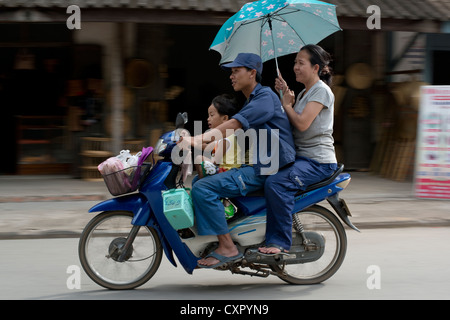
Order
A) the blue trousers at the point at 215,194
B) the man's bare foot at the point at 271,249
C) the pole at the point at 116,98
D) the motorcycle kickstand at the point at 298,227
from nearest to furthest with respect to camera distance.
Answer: the blue trousers at the point at 215,194 → the man's bare foot at the point at 271,249 → the motorcycle kickstand at the point at 298,227 → the pole at the point at 116,98

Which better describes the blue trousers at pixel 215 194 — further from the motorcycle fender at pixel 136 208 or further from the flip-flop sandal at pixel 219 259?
the motorcycle fender at pixel 136 208

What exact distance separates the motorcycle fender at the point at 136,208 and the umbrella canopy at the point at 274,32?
54.3 inches

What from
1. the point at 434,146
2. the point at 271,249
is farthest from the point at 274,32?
the point at 434,146

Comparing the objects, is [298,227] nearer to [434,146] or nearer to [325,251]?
[325,251]

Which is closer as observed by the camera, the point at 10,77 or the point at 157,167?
the point at 157,167

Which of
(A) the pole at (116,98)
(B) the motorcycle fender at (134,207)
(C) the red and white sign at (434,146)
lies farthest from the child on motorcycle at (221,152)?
(A) the pole at (116,98)

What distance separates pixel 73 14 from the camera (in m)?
9.98

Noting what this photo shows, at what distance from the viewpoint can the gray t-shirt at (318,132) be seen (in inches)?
198

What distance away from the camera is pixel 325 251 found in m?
5.31

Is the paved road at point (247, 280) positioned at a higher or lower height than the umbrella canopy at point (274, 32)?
lower

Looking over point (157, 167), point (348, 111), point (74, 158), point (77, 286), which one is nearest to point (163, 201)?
point (157, 167)

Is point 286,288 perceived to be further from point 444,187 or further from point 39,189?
point 39,189

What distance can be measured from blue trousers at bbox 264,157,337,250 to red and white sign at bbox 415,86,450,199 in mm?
4920

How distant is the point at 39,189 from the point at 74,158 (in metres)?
1.45
